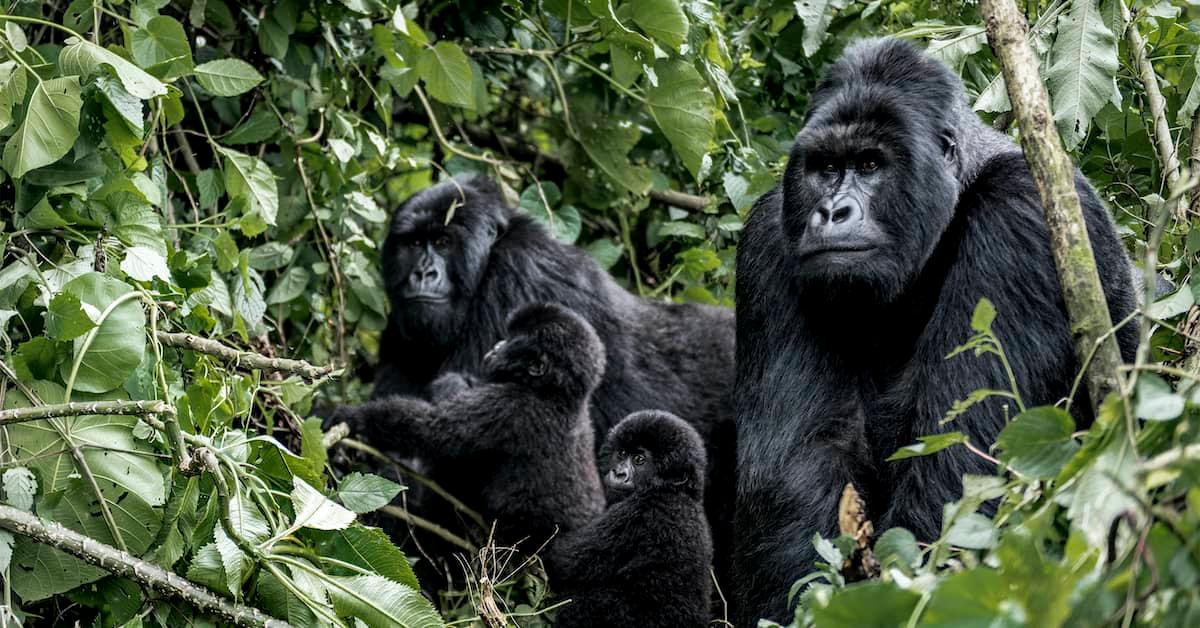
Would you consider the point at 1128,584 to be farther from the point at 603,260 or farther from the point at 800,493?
the point at 603,260

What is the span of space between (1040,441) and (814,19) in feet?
11.5

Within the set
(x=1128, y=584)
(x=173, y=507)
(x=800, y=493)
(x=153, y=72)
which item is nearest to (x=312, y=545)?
(x=173, y=507)

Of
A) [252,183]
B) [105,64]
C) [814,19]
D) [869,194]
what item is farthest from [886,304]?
[252,183]

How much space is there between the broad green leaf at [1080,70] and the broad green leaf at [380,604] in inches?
87.0

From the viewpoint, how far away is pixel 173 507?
3.51 m

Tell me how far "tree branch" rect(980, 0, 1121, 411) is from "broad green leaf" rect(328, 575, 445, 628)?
5.62 ft

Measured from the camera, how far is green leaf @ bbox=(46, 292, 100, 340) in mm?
3453

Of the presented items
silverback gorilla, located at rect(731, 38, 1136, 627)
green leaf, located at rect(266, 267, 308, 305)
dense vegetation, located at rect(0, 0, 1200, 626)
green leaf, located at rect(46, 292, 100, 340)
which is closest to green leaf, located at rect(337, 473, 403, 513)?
dense vegetation, located at rect(0, 0, 1200, 626)

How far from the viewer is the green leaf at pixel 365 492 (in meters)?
4.01

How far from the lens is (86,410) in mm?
3283

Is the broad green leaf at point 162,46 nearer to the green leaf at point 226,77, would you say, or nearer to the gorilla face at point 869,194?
the green leaf at point 226,77

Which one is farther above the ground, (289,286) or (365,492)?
(365,492)

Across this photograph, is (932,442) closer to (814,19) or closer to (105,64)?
(105,64)

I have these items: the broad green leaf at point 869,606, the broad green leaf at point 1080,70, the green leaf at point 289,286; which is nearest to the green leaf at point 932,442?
the broad green leaf at point 869,606
